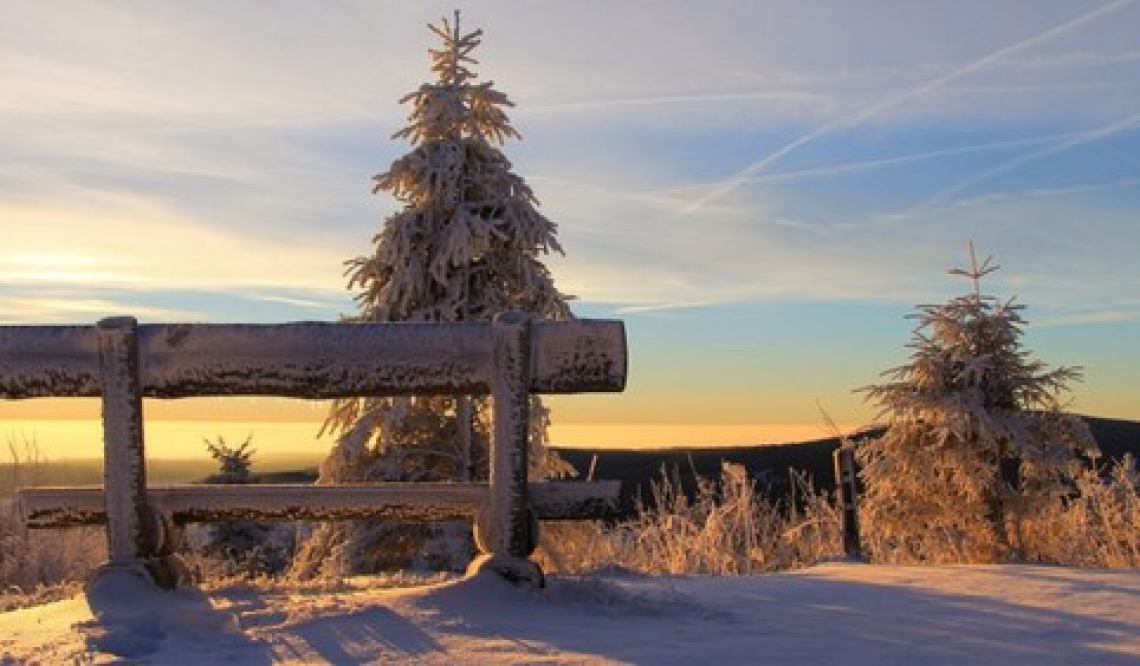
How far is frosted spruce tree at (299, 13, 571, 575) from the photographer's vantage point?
1245 centimetres

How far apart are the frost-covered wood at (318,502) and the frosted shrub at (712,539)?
3067mm

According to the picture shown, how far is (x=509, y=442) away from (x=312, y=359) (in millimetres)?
1110

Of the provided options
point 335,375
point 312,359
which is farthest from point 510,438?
point 312,359

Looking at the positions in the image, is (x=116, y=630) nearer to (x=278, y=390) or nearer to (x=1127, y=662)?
(x=278, y=390)

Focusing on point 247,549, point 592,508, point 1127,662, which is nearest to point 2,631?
point 592,508

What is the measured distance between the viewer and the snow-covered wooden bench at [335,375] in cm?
573

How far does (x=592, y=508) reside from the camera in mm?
5902

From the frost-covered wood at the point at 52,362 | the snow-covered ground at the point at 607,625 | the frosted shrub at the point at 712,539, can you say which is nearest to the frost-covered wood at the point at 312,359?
the frost-covered wood at the point at 52,362

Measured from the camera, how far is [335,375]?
230 inches

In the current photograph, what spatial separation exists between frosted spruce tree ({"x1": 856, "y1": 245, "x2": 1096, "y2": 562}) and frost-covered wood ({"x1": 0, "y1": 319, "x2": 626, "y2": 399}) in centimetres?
644

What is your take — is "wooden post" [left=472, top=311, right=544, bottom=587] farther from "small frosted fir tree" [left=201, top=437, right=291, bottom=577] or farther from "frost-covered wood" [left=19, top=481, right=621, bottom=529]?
"small frosted fir tree" [left=201, top=437, right=291, bottom=577]

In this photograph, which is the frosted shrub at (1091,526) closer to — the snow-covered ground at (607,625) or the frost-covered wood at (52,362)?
the snow-covered ground at (607,625)

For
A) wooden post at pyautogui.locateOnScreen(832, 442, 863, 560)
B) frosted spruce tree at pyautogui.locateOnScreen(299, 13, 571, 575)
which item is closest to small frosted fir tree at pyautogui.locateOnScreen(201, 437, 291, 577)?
frosted spruce tree at pyautogui.locateOnScreen(299, 13, 571, 575)

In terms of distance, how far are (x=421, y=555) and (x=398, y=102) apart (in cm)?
517
